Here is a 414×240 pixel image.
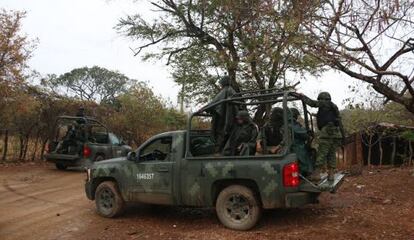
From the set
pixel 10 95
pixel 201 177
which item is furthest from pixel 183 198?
pixel 10 95

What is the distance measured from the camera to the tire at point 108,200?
958cm

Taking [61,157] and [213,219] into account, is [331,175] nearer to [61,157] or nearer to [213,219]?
[213,219]

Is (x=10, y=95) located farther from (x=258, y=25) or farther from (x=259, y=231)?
(x=259, y=231)

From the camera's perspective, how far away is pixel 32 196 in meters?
12.0

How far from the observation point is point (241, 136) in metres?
8.68

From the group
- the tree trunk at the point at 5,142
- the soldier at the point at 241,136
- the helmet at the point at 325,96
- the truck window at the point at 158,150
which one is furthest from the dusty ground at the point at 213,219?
the tree trunk at the point at 5,142

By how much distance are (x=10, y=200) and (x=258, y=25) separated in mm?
7104

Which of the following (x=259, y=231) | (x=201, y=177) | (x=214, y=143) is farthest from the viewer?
(x=214, y=143)

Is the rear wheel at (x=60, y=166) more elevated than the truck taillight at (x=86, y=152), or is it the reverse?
the truck taillight at (x=86, y=152)

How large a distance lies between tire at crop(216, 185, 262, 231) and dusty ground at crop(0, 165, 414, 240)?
0.16 meters

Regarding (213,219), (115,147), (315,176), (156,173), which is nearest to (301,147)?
(315,176)

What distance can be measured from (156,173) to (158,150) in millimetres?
547

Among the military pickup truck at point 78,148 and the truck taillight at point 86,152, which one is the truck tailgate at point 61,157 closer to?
the military pickup truck at point 78,148

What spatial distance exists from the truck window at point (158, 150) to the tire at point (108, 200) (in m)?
0.87
